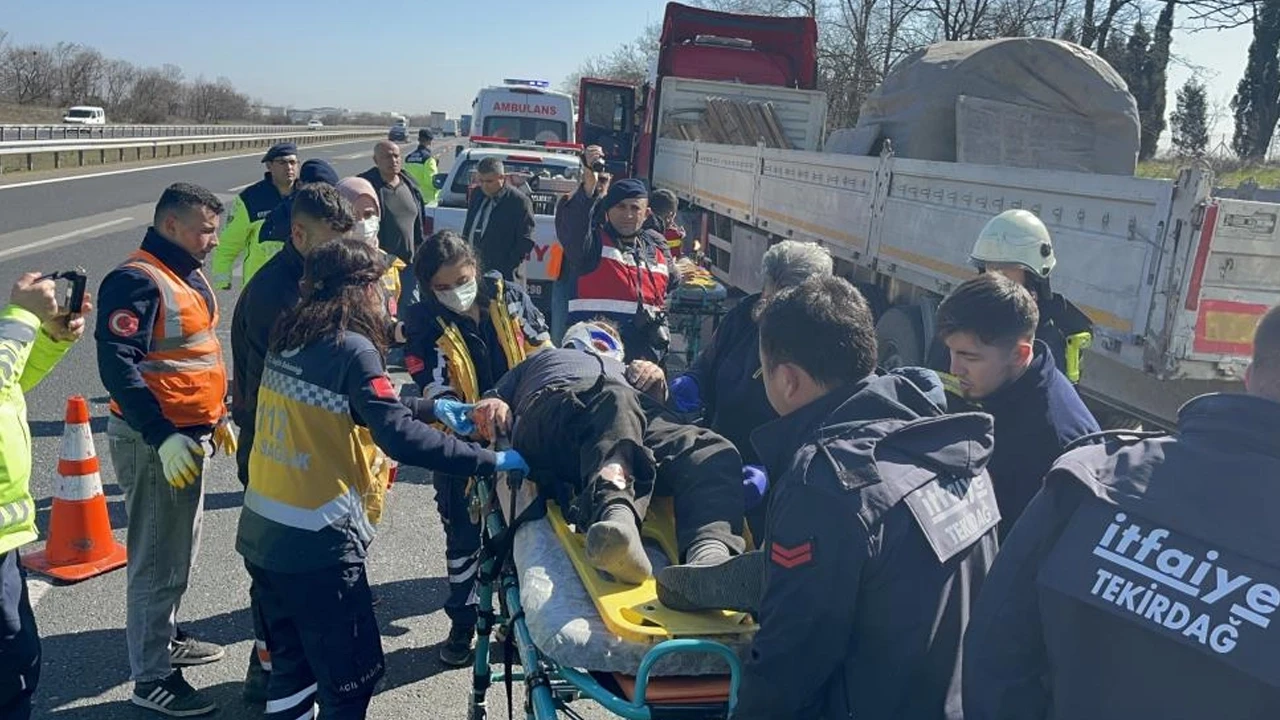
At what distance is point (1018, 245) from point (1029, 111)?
4.58 meters

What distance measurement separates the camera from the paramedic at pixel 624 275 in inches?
237

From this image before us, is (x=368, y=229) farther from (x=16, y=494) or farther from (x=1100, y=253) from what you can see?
(x=1100, y=253)

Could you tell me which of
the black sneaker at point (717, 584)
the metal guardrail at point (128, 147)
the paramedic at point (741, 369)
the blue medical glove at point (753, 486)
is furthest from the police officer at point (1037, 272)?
the metal guardrail at point (128, 147)

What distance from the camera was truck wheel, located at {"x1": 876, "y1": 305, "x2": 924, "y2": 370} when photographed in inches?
251

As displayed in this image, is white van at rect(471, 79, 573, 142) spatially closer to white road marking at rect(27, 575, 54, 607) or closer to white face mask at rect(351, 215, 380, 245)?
white face mask at rect(351, 215, 380, 245)

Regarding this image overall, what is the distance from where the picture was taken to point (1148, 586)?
5.15 ft

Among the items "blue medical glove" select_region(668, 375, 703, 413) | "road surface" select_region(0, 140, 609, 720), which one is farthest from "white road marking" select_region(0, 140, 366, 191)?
"blue medical glove" select_region(668, 375, 703, 413)

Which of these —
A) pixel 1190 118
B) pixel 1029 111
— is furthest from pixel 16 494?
pixel 1190 118

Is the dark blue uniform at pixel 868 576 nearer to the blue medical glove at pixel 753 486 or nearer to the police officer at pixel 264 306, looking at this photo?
the blue medical glove at pixel 753 486

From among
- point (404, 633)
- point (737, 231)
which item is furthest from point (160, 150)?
point (404, 633)

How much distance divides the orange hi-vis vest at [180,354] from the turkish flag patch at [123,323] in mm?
123

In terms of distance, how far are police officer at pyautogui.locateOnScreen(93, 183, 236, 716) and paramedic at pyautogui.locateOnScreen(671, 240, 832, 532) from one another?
74.3 inches

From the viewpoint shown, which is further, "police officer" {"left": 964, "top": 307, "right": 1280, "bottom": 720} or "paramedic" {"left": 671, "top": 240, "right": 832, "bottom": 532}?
"paramedic" {"left": 671, "top": 240, "right": 832, "bottom": 532}

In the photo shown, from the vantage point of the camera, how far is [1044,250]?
3754mm
